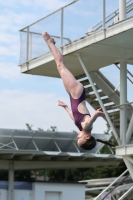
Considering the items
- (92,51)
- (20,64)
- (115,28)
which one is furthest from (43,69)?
(115,28)

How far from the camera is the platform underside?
762 inches

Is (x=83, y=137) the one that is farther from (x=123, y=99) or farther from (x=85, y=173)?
(x=85, y=173)

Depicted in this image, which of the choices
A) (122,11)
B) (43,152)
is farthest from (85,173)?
(122,11)

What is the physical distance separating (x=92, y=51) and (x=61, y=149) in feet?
38.8

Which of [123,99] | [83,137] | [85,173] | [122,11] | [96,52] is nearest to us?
[83,137]

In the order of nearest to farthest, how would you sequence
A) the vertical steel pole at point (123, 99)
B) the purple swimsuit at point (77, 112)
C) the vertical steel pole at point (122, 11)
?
the purple swimsuit at point (77, 112)
the vertical steel pole at point (122, 11)
the vertical steel pole at point (123, 99)

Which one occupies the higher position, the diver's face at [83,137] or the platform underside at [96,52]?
the platform underside at [96,52]

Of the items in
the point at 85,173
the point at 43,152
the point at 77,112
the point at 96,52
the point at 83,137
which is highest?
the point at 85,173

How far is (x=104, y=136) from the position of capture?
3198 cm

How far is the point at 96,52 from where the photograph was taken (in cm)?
2144

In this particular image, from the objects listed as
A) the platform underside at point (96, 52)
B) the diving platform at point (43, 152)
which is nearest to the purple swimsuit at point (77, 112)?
the platform underside at point (96, 52)

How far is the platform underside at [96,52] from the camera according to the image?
1936cm

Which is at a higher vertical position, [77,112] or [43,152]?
[43,152]

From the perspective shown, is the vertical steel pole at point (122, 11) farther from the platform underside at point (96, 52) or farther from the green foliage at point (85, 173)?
the green foliage at point (85, 173)
